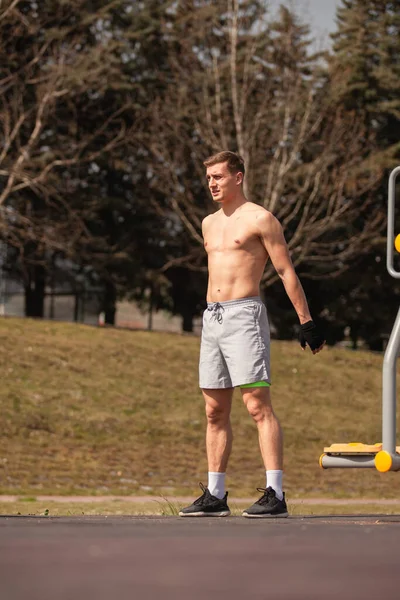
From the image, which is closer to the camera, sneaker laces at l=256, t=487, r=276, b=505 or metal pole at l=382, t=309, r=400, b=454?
metal pole at l=382, t=309, r=400, b=454

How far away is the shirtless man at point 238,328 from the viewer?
6.64 metres

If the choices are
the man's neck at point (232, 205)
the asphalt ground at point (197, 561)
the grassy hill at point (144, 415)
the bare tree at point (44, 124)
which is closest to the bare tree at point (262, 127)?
the bare tree at point (44, 124)

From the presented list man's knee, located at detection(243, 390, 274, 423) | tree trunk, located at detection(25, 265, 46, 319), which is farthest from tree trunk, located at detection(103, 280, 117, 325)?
man's knee, located at detection(243, 390, 274, 423)

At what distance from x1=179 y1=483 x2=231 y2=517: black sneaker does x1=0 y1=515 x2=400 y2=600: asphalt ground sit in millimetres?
1114

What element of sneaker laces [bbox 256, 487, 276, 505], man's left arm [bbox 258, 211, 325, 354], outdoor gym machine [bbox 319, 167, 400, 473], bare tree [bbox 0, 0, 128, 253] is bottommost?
sneaker laces [bbox 256, 487, 276, 505]

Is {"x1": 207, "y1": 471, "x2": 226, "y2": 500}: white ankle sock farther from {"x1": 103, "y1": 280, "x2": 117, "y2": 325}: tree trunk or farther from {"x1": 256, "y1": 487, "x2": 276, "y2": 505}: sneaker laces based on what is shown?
{"x1": 103, "y1": 280, "x2": 117, "y2": 325}: tree trunk

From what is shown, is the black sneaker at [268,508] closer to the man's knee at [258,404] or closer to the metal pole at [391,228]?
the man's knee at [258,404]

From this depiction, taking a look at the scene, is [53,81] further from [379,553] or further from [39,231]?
[379,553]

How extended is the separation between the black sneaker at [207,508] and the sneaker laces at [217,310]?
940mm

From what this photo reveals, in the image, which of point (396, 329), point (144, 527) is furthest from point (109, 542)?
point (396, 329)

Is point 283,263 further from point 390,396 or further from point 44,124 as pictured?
point 44,124

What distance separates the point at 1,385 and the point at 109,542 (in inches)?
556

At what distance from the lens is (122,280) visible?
36.4 m

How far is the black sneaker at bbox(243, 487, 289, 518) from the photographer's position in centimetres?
647
